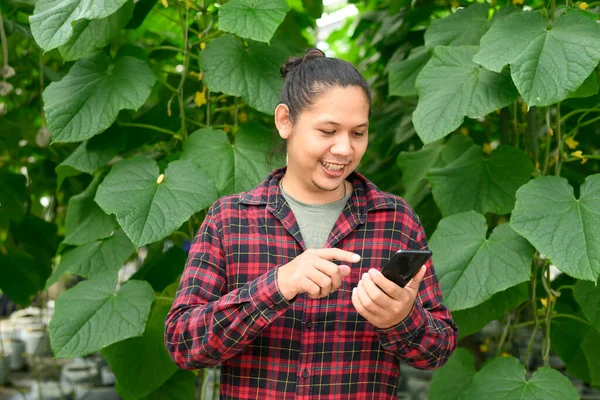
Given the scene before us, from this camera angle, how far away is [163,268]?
2100 mm

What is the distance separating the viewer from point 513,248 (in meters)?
1.66

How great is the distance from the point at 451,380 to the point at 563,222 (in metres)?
0.47

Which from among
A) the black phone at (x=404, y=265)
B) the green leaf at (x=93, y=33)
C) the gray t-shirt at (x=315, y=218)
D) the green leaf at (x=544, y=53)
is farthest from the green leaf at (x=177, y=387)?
→ the black phone at (x=404, y=265)

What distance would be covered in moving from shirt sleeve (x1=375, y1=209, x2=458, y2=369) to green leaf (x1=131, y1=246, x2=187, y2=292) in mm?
959

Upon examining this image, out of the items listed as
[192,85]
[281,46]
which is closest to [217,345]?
[281,46]

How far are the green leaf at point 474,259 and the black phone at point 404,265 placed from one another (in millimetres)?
611

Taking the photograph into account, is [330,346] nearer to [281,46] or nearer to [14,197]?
[281,46]

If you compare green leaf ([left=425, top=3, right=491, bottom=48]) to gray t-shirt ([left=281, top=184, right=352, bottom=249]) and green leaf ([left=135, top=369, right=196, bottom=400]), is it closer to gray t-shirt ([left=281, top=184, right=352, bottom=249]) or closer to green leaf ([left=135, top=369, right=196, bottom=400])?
gray t-shirt ([left=281, top=184, right=352, bottom=249])

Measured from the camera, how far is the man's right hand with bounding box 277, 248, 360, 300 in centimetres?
99

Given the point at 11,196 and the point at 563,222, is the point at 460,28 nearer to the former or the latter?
the point at 563,222

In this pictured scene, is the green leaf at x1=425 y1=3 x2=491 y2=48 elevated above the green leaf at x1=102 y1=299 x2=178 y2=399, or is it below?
above

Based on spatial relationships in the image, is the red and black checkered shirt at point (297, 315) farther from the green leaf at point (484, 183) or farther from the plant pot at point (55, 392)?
the plant pot at point (55, 392)

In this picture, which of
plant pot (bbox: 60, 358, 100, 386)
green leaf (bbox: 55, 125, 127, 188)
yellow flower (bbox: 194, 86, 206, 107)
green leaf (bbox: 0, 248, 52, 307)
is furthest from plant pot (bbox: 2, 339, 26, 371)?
yellow flower (bbox: 194, 86, 206, 107)

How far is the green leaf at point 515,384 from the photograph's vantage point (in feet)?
5.39
